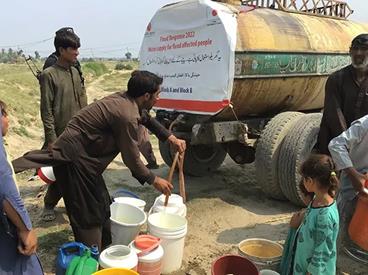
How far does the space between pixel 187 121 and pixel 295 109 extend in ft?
6.05

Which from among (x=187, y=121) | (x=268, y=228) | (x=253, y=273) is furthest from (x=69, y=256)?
(x=187, y=121)

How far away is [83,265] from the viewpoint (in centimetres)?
292

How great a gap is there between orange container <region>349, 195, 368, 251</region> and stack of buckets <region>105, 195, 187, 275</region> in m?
1.35

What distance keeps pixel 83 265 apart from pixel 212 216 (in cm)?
253

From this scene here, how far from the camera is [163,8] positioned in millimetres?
5855

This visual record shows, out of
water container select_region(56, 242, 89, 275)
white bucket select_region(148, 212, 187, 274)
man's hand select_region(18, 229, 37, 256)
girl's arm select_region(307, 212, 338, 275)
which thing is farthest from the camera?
white bucket select_region(148, 212, 187, 274)

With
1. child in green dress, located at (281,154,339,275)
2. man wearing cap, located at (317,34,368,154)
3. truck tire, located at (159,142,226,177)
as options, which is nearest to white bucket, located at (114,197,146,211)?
child in green dress, located at (281,154,339,275)

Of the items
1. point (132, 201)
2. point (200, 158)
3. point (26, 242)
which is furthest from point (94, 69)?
point (26, 242)

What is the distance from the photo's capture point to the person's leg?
4.83 metres

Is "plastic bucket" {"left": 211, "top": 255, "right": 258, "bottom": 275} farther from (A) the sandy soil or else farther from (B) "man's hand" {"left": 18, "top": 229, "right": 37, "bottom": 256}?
(B) "man's hand" {"left": 18, "top": 229, "right": 37, "bottom": 256}

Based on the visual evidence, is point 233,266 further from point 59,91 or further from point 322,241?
point 59,91

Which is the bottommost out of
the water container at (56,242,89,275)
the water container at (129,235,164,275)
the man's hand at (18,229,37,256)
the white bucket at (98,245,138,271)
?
the water container at (129,235,164,275)

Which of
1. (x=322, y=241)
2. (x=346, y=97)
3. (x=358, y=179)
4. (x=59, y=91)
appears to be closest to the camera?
(x=322, y=241)

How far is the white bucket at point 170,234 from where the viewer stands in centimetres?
361
